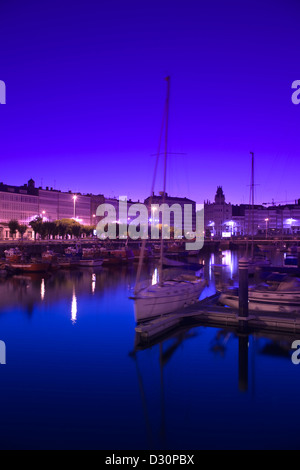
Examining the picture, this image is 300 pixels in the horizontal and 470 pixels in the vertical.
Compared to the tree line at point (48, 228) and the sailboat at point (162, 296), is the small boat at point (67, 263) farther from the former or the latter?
the sailboat at point (162, 296)

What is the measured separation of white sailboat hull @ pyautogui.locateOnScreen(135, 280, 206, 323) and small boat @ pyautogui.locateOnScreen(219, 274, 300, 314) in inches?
93.0

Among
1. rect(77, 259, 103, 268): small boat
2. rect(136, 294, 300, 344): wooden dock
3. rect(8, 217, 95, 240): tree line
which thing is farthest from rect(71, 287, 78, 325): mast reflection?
rect(8, 217, 95, 240): tree line

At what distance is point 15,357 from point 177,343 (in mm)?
7238

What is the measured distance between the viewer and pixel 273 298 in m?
21.6

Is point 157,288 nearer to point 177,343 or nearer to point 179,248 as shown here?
point 177,343

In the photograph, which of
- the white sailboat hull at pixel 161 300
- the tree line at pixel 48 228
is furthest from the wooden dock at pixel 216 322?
the tree line at pixel 48 228

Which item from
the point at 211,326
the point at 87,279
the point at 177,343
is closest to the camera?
the point at 177,343

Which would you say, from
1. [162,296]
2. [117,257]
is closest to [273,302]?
[162,296]

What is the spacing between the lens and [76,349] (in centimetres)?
1792

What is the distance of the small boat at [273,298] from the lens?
20812mm

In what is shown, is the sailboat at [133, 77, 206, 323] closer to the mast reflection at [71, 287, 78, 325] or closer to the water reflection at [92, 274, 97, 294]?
the mast reflection at [71, 287, 78, 325]

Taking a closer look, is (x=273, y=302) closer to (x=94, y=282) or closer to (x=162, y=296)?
(x=162, y=296)

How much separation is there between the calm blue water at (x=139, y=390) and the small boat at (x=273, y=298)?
123 inches

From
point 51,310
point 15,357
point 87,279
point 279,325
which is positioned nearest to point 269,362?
point 279,325
